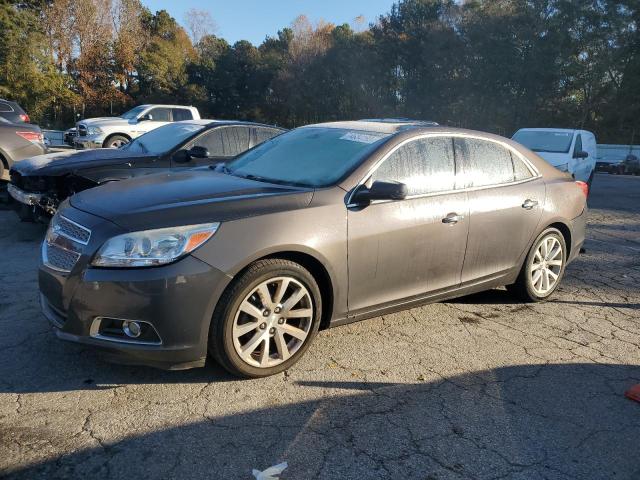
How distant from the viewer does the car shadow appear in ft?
8.47

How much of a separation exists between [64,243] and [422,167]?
2600 mm

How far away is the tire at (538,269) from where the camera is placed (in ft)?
16.4

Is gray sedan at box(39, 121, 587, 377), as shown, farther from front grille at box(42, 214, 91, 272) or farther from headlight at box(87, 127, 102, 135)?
headlight at box(87, 127, 102, 135)

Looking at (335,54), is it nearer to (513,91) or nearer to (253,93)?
(253,93)

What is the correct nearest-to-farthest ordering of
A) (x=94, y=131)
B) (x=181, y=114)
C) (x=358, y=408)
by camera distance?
(x=358, y=408)
(x=94, y=131)
(x=181, y=114)

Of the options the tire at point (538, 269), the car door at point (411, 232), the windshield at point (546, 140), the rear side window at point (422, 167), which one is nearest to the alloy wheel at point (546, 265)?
the tire at point (538, 269)

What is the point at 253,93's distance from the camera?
154 feet

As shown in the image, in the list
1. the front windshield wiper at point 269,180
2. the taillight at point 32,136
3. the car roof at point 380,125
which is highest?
the taillight at point 32,136

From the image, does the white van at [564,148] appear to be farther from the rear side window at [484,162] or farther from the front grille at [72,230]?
the front grille at [72,230]

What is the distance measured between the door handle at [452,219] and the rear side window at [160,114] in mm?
15355

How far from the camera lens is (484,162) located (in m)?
4.64

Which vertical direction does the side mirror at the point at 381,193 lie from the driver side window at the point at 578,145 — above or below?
below

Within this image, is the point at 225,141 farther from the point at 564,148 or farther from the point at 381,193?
the point at 564,148

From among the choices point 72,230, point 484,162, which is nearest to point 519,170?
point 484,162
